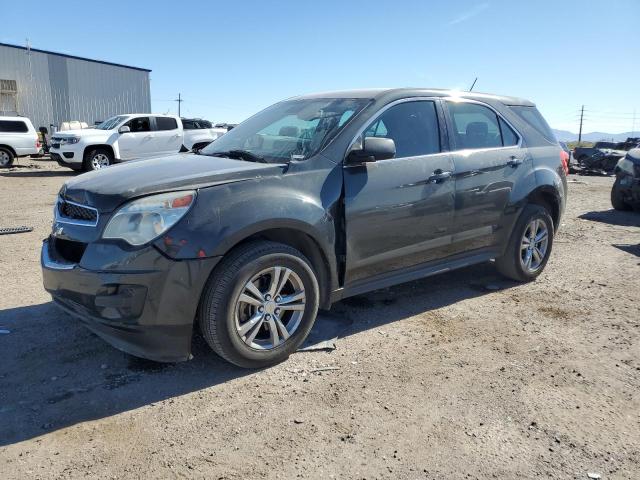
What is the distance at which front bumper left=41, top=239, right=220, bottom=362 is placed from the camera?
9.48 feet

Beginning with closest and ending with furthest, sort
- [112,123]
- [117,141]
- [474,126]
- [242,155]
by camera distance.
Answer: [242,155] < [474,126] < [117,141] < [112,123]

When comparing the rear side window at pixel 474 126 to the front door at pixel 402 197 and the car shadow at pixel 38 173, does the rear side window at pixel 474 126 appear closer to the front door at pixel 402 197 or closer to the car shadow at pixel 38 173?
the front door at pixel 402 197

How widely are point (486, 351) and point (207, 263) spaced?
211 cm

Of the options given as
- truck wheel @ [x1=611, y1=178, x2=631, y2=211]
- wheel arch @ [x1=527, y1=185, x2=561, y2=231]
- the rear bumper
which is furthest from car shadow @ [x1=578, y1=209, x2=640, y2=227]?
wheel arch @ [x1=527, y1=185, x2=561, y2=231]

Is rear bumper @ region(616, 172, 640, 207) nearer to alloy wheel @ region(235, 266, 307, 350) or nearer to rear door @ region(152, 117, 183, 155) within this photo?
alloy wheel @ region(235, 266, 307, 350)

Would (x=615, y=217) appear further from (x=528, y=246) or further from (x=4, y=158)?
(x=4, y=158)

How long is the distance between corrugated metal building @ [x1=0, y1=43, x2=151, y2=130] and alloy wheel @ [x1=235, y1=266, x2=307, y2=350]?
98.0 ft

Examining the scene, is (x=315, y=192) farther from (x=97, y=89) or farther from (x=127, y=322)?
(x=97, y=89)

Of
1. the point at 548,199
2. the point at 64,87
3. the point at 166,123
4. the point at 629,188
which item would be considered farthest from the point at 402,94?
the point at 64,87

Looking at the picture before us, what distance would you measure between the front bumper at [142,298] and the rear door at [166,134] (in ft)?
48.6

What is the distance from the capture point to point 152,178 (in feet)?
10.5

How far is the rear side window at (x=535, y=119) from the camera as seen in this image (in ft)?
17.0

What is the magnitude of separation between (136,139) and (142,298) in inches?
587

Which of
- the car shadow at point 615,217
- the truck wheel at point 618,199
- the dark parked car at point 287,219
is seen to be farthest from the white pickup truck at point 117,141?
the dark parked car at point 287,219
